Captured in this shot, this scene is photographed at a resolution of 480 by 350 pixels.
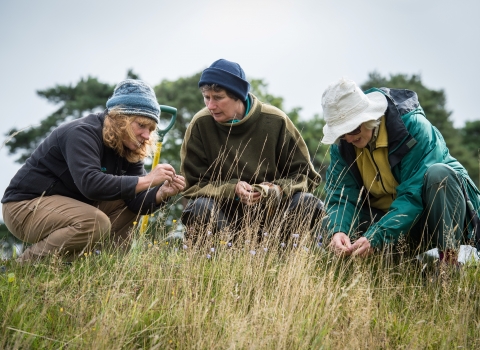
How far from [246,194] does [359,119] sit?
1019 millimetres

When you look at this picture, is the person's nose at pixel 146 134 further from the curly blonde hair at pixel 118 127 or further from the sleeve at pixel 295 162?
the sleeve at pixel 295 162

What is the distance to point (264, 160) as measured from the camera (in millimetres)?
5141

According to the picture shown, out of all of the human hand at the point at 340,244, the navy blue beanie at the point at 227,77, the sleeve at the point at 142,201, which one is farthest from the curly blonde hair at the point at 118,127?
the human hand at the point at 340,244

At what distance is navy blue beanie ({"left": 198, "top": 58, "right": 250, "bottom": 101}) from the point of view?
16.1 feet

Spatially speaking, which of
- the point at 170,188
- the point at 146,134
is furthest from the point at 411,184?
the point at 146,134

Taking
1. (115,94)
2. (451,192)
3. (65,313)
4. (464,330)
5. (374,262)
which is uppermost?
(115,94)

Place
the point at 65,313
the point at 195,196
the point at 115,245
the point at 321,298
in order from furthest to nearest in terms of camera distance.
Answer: the point at 195,196 < the point at 115,245 < the point at 321,298 < the point at 65,313

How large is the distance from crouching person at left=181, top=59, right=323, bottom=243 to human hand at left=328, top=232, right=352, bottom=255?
15.0 inches

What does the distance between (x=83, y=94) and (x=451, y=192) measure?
62.4ft

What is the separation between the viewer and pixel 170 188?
470 cm

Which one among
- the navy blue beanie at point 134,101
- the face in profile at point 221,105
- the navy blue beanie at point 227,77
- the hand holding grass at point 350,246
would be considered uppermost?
the navy blue beanie at point 227,77

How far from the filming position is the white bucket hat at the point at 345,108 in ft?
14.6

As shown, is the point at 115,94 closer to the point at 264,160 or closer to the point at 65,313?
the point at 264,160

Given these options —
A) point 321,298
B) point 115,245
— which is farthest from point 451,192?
point 115,245
